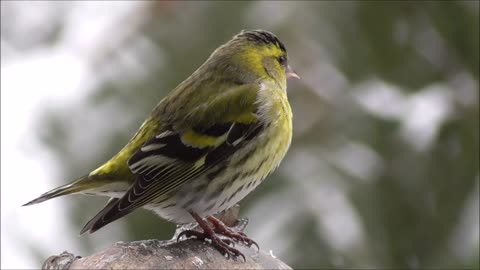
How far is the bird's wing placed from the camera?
2.19 metres

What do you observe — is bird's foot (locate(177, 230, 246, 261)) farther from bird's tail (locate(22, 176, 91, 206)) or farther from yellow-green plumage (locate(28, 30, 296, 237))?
bird's tail (locate(22, 176, 91, 206))

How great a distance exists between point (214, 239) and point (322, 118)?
102 cm

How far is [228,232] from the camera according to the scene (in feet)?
7.23

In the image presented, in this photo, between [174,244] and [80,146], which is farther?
[80,146]

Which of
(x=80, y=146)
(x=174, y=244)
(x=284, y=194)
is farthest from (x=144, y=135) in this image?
(x=80, y=146)

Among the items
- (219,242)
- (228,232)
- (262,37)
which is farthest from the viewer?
(262,37)

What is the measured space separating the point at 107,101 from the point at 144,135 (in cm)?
88

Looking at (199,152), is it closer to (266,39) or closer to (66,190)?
(66,190)

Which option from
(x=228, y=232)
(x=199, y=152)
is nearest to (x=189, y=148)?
(x=199, y=152)

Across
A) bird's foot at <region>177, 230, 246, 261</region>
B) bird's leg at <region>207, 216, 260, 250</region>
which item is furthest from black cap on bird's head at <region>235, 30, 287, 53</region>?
bird's foot at <region>177, 230, 246, 261</region>

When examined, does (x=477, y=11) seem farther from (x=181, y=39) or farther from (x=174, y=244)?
(x=174, y=244)

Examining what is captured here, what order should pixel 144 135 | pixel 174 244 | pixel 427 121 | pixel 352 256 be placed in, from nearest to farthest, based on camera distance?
pixel 174 244 → pixel 144 135 → pixel 352 256 → pixel 427 121

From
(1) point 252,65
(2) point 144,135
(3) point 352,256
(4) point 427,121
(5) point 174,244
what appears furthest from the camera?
(4) point 427,121

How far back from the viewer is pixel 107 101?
3.20 m
